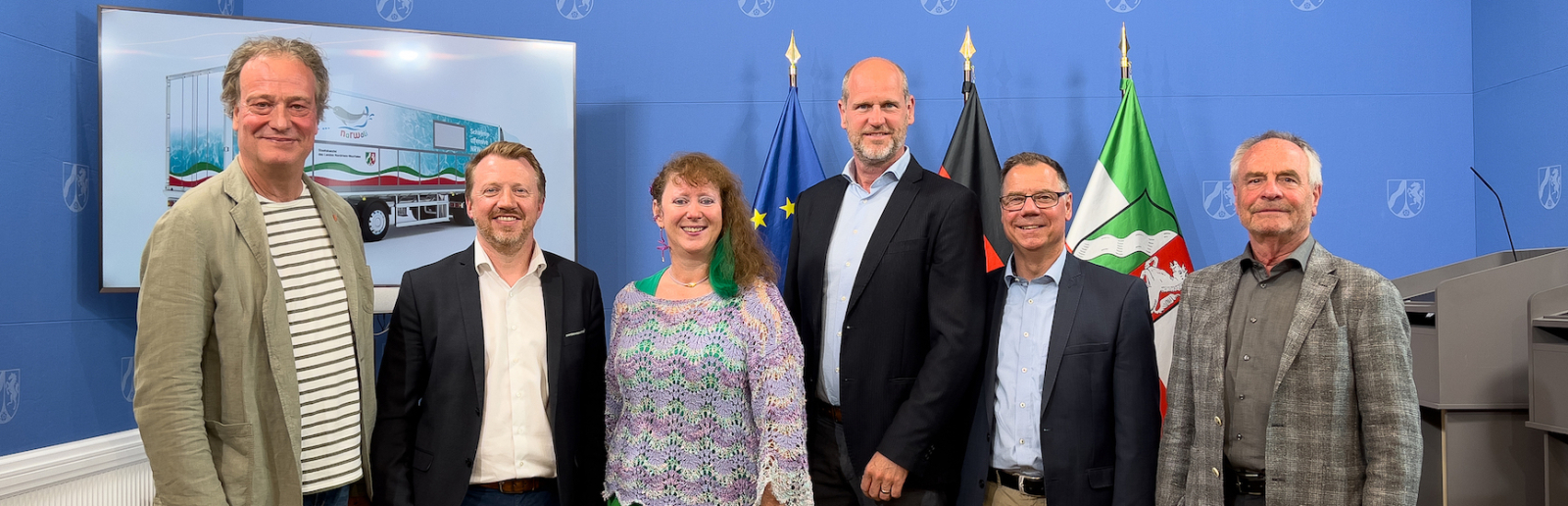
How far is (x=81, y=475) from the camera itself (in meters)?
2.65

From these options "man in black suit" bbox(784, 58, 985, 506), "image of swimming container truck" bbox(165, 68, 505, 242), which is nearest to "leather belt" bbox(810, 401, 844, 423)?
"man in black suit" bbox(784, 58, 985, 506)

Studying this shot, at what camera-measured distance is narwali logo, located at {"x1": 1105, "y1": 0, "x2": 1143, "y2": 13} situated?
11.4ft

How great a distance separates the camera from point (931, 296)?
2.15 metres

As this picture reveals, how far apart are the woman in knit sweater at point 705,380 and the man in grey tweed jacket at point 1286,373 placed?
91 centimetres

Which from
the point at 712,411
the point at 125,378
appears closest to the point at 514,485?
the point at 712,411

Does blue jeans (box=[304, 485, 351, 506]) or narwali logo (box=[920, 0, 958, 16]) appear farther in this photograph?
narwali logo (box=[920, 0, 958, 16])

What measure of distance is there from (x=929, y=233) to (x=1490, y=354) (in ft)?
5.20

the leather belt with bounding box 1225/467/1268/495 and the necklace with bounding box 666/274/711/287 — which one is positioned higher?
the necklace with bounding box 666/274/711/287

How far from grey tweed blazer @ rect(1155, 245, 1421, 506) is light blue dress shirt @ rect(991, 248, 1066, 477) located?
0.36 meters

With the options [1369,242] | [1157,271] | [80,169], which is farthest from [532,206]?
[1369,242]

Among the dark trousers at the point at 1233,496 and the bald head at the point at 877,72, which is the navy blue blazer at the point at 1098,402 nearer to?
the dark trousers at the point at 1233,496

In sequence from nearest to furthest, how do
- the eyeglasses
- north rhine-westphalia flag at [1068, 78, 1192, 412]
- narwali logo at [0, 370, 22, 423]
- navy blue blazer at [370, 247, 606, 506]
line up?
navy blue blazer at [370, 247, 606, 506] → the eyeglasses → narwali logo at [0, 370, 22, 423] → north rhine-westphalia flag at [1068, 78, 1192, 412]

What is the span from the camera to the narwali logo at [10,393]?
2514 mm

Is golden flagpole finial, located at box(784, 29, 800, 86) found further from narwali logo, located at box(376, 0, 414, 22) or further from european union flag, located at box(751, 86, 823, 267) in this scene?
narwali logo, located at box(376, 0, 414, 22)
